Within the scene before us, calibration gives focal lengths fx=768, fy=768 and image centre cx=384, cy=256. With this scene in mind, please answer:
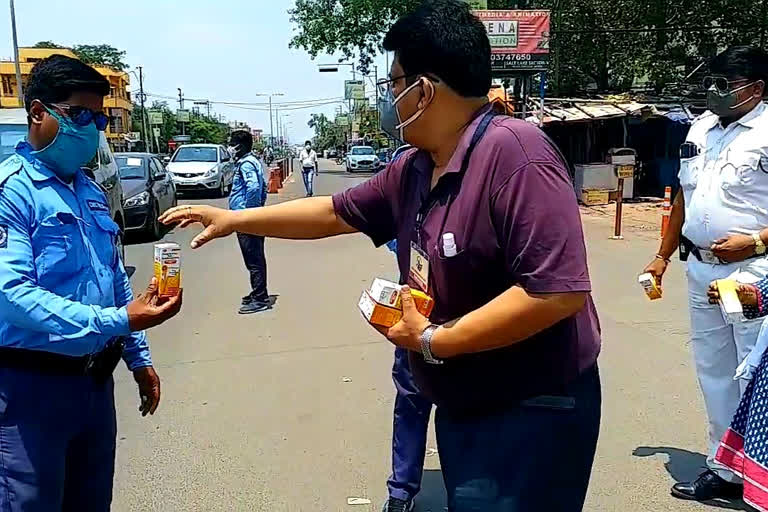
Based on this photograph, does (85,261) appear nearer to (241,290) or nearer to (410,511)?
(410,511)

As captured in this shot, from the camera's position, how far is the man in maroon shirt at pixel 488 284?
5.80 ft

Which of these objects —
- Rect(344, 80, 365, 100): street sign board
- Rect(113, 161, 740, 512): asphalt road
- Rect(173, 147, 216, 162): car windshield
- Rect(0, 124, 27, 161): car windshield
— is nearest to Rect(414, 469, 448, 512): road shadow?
Rect(113, 161, 740, 512): asphalt road

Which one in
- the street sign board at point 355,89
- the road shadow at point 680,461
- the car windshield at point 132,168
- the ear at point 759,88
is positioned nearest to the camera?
the ear at point 759,88

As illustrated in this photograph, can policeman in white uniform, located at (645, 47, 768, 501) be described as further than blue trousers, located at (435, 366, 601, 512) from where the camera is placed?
Yes

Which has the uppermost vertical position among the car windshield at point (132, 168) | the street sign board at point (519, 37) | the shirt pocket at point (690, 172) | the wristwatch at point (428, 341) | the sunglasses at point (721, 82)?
the street sign board at point (519, 37)

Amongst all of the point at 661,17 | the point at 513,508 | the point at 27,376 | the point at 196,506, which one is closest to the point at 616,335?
the point at 196,506

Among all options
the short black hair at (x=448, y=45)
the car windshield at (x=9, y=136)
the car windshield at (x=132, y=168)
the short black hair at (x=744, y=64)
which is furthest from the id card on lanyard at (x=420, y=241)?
the car windshield at (x=132, y=168)

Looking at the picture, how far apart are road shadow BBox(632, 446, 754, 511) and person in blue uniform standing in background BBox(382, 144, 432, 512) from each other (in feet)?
4.67

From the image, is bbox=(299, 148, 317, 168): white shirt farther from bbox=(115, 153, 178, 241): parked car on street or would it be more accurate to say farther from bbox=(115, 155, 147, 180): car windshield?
bbox=(115, 155, 147, 180): car windshield

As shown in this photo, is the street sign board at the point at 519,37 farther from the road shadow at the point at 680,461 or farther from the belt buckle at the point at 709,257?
the belt buckle at the point at 709,257

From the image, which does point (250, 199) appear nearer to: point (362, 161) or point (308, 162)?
point (308, 162)

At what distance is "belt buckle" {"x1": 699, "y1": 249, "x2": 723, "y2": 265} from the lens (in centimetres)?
353

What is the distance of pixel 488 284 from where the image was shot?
188cm

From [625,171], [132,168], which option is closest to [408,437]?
[132,168]
